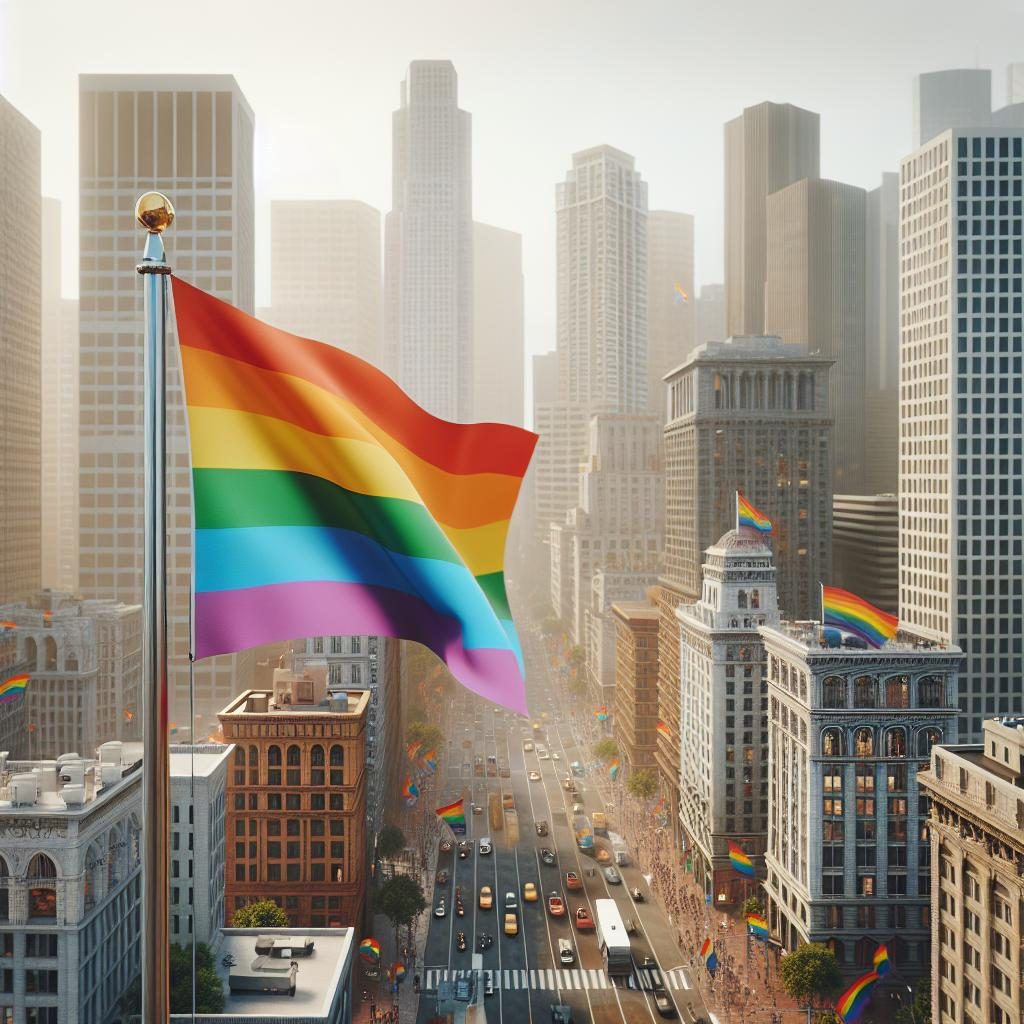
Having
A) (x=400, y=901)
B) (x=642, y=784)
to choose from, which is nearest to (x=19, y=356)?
(x=400, y=901)

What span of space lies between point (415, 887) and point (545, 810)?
129 ft

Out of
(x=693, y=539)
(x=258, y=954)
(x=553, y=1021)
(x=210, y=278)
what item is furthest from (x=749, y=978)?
(x=210, y=278)

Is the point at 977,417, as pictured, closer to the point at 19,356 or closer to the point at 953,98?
the point at 953,98

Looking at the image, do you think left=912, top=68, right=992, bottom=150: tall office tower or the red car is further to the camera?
left=912, top=68, right=992, bottom=150: tall office tower

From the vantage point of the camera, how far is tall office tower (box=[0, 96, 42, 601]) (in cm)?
13950

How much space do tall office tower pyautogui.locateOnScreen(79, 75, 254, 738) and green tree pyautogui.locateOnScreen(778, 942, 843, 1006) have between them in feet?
268

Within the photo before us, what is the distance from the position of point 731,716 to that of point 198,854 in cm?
5260

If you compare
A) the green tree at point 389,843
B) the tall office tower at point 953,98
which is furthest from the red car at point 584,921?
the tall office tower at point 953,98

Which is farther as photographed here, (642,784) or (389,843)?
(642,784)

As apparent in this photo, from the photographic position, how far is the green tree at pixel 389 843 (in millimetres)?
92812

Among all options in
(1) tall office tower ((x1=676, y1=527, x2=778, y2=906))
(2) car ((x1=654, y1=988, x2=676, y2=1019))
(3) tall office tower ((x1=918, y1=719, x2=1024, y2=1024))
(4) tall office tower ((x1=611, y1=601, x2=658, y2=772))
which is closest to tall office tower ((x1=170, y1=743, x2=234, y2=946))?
(2) car ((x1=654, y1=988, x2=676, y2=1019))

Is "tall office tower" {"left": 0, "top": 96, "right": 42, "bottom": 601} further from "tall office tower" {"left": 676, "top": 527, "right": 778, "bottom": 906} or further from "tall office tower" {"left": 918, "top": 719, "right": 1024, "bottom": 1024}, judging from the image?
"tall office tower" {"left": 918, "top": 719, "right": 1024, "bottom": 1024}

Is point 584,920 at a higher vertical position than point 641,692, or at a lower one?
lower

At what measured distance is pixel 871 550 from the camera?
501 ft
